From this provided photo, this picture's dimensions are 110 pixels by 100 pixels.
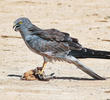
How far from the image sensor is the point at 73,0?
19734 mm

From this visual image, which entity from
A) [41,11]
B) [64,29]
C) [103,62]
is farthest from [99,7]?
[103,62]

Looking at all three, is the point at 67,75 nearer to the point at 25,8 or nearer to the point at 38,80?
the point at 38,80

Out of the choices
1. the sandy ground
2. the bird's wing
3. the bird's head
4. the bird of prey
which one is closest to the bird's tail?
the bird of prey

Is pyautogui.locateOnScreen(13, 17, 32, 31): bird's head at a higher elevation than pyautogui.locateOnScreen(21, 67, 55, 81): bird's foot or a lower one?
higher

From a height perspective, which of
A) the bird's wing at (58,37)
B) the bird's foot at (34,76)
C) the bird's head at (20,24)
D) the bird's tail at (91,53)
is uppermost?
the bird's head at (20,24)

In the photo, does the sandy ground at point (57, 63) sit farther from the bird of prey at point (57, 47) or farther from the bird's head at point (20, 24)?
the bird's head at point (20, 24)

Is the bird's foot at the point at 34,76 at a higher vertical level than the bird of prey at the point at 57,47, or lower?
lower

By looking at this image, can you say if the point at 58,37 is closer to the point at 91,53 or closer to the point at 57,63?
the point at 91,53

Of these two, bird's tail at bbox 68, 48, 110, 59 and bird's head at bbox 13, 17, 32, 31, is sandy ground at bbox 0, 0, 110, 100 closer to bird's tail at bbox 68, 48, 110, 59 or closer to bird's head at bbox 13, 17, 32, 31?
bird's tail at bbox 68, 48, 110, 59

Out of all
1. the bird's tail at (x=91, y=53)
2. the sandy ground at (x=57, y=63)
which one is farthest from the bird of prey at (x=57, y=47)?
the sandy ground at (x=57, y=63)

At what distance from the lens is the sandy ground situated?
10000mm

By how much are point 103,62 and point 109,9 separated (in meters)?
6.15

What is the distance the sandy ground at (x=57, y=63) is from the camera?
1000cm

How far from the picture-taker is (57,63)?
41.0ft
